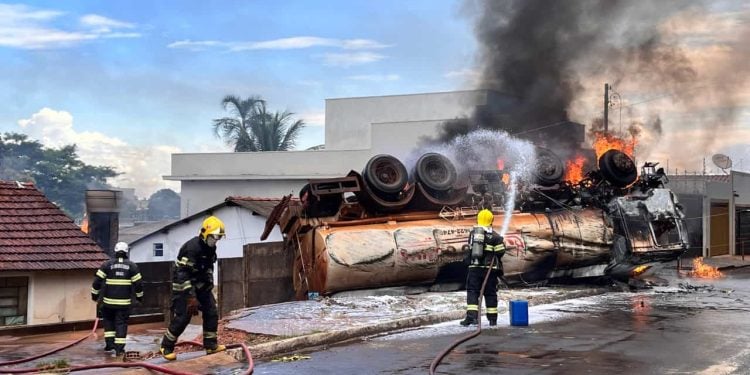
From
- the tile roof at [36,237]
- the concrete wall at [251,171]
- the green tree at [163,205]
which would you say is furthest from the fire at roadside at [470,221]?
the green tree at [163,205]

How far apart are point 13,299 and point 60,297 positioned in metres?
0.97

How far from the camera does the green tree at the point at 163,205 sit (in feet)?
240

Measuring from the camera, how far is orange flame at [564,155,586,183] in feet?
60.1

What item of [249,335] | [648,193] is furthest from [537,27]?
[249,335]

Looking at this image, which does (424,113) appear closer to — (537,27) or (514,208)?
(537,27)

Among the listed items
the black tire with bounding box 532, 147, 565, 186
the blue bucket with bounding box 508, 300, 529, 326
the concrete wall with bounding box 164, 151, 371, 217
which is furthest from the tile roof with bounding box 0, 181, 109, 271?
the concrete wall with bounding box 164, 151, 371, 217

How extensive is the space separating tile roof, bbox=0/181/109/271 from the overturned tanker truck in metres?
4.62

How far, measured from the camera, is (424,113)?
136 ft

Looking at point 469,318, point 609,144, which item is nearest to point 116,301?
point 469,318

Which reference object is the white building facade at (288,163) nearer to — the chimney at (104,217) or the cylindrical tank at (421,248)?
the chimney at (104,217)

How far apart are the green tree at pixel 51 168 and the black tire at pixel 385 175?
1643 inches

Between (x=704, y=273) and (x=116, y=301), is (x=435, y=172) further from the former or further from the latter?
(x=704, y=273)

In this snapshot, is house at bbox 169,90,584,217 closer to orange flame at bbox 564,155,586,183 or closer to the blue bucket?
orange flame at bbox 564,155,586,183

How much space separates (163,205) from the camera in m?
75.2
